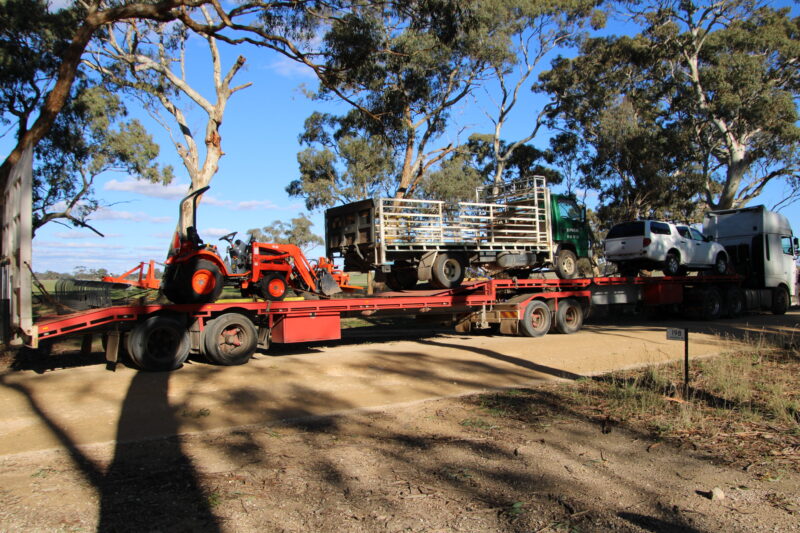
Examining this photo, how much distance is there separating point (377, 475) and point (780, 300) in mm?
22624

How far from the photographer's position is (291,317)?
10.8 meters

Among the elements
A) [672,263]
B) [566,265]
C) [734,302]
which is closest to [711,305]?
[734,302]

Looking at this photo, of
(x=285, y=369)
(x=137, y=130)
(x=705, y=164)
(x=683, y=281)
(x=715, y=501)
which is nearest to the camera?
(x=715, y=501)

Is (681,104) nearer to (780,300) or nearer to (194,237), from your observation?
(780,300)

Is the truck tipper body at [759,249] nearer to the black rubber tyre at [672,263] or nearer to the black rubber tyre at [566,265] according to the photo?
the black rubber tyre at [672,263]

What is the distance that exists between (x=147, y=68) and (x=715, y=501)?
20.4 m

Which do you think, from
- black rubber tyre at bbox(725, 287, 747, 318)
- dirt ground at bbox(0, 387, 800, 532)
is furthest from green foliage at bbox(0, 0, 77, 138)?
black rubber tyre at bbox(725, 287, 747, 318)

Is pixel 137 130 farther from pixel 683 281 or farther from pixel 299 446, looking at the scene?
pixel 299 446

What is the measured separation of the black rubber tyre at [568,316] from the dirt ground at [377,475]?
318 inches

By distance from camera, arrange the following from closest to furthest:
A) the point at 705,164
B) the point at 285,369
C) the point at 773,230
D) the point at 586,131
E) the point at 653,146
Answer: the point at 285,369 → the point at 773,230 → the point at 705,164 → the point at 653,146 → the point at 586,131

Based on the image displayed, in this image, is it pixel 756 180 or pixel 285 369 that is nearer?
pixel 285 369

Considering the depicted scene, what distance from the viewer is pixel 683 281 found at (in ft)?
62.7

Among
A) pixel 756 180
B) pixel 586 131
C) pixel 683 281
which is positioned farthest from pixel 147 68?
pixel 756 180

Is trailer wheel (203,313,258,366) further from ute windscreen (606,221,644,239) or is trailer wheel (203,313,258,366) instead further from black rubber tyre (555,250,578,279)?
ute windscreen (606,221,644,239)
